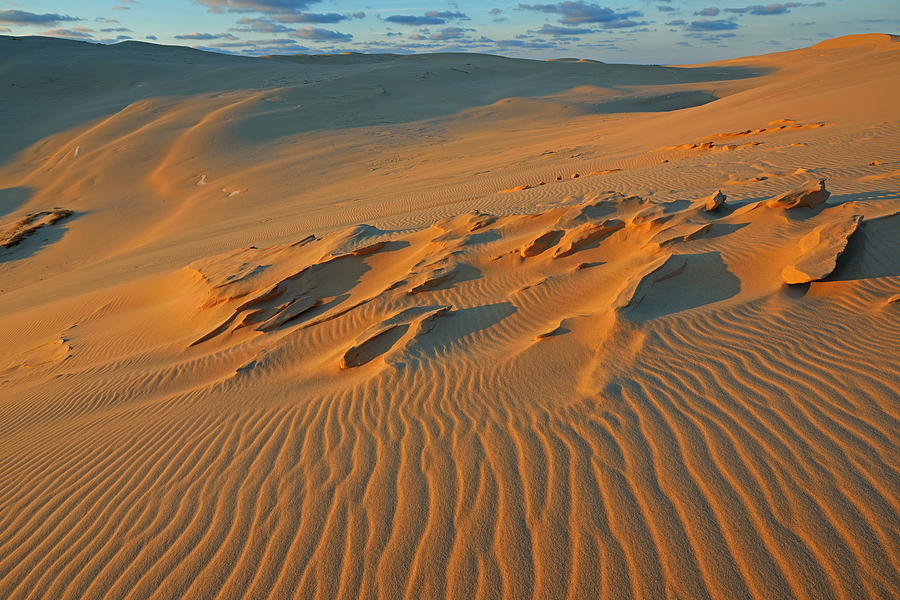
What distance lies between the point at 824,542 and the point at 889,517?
40cm

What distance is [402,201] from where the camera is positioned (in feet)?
48.2

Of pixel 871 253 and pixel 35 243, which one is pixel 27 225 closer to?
pixel 35 243

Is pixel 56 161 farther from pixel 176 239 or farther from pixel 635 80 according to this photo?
pixel 635 80

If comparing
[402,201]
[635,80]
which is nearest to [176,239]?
[402,201]

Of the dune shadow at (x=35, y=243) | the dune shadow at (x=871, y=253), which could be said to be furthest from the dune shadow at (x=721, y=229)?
the dune shadow at (x=35, y=243)

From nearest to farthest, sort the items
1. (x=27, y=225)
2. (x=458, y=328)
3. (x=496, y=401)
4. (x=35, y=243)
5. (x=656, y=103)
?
(x=496, y=401), (x=458, y=328), (x=35, y=243), (x=27, y=225), (x=656, y=103)

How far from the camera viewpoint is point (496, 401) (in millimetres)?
4312

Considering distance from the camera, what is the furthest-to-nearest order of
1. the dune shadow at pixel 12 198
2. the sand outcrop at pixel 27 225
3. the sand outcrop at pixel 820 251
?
the dune shadow at pixel 12 198 → the sand outcrop at pixel 27 225 → the sand outcrop at pixel 820 251

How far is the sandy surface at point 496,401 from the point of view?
275 cm

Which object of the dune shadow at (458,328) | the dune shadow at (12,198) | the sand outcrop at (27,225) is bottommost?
the dune shadow at (12,198)

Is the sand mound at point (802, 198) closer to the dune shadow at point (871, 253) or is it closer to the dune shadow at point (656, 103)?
the dune shadow at point (871, 253)

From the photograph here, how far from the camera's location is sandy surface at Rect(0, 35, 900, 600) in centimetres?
275

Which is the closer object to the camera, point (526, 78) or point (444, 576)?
point (444, 576)

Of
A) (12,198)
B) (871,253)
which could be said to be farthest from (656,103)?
(12,198)
